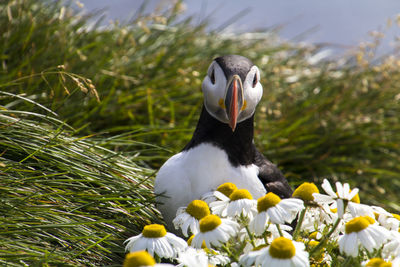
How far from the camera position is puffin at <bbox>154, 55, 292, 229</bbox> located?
254cm

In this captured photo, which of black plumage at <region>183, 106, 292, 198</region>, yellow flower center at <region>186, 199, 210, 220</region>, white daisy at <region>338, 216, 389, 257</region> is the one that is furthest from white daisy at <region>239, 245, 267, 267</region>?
black plumage at <region>183, 106, 292, 198</region>

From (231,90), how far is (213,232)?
79cm

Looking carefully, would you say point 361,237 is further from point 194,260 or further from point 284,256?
point 194,260

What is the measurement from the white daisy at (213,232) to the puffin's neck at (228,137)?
84 centimetres

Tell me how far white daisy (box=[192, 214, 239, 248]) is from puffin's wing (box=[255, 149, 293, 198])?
92cm

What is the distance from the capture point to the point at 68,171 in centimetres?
269

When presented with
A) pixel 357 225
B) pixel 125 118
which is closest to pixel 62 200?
pixel 357 225

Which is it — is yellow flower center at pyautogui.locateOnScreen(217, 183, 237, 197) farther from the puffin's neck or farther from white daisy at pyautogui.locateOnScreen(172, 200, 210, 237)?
the puffin's neck

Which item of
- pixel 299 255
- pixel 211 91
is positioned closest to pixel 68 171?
pixel 211 91

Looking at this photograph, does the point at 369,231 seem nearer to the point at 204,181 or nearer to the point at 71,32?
the point at 204,181

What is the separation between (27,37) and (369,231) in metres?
3.25

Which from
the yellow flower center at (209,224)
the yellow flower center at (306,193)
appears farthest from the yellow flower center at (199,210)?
the yellow flower center at (306,193)

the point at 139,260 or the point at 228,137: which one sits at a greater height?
the point at 139,260

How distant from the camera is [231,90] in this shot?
2.43 metres
